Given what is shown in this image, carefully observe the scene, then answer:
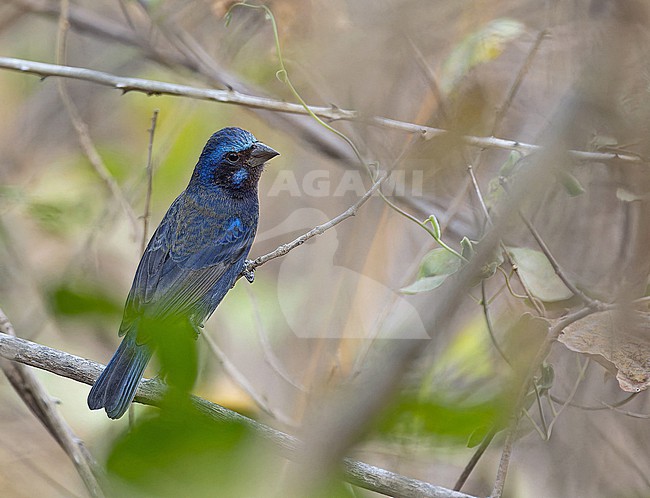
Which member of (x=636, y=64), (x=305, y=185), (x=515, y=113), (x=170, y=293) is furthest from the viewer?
(x=305, y=185)

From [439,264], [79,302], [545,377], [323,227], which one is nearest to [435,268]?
[439,264]

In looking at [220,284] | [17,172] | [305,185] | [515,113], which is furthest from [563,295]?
[17,172]

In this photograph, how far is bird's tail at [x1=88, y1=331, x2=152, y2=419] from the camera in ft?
8.64

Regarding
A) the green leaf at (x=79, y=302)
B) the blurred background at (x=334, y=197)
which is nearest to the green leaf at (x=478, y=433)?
the green leaf at (x=79, y=302)

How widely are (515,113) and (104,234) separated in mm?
2488

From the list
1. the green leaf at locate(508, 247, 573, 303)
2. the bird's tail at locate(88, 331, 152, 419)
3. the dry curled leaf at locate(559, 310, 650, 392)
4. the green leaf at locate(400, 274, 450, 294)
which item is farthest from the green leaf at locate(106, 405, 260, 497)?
the green leaf at locate(508, 247, 573, 303)

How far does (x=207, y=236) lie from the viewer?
145 inches

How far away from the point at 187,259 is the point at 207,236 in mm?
180

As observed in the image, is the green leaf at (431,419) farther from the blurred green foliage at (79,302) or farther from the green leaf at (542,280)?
the green leaf at (542,280)

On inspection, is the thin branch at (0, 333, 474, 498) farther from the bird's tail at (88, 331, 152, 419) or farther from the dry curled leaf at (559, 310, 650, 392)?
the dry curled leaf at (559, 310, 650, 392)

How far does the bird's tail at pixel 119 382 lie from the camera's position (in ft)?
8.64

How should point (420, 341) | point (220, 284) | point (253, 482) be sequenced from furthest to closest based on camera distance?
1. point (220, 284)
2. point (253, 482)
3. point (420, 341)

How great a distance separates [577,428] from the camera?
4090 mm

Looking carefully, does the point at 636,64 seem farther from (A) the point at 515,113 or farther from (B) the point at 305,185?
(B) the point at 305,185
